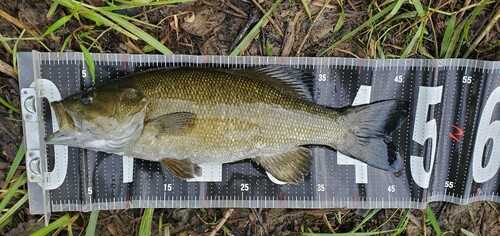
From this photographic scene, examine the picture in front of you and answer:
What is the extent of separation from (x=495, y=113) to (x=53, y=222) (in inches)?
147

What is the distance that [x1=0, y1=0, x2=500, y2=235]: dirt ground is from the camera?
347 cm

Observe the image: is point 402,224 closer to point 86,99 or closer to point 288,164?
point 288,164

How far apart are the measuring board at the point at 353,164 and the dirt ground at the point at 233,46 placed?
0.12m

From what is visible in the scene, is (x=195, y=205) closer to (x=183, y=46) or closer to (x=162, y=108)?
(x=162, y=108)

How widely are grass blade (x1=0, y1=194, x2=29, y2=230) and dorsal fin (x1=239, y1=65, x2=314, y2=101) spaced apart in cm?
203

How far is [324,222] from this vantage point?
12.1 feet

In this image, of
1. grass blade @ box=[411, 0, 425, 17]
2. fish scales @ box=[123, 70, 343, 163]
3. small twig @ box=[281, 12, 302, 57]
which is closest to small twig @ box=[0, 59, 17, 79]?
fish scales @ box=[123, 70, 343, 163]

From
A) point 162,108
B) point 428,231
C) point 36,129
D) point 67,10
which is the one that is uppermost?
point 67,10

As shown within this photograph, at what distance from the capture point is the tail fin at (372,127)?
3.40m

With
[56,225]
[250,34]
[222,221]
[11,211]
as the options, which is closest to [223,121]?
[250,34]

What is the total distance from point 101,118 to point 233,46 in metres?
1.23

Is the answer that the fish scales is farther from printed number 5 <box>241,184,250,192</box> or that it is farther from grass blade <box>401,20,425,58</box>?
grass blade <box>401,20,425,58</box>

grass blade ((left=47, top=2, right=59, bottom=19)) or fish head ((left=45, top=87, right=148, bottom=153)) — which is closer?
fish head ((left=45, top=87, right=148, bottom=153))

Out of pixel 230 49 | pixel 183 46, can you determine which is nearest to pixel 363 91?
pixel 230 49
